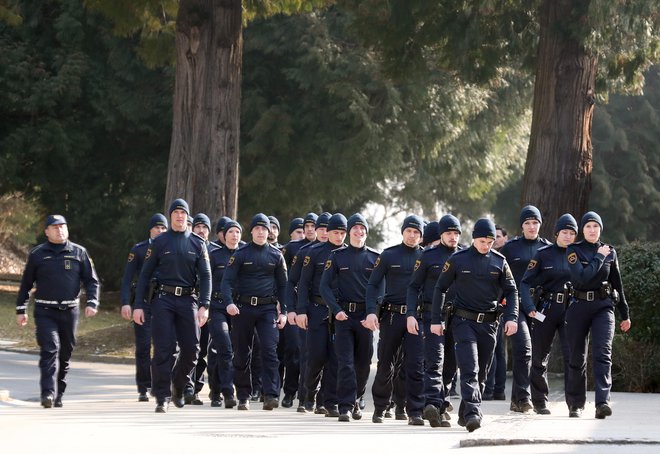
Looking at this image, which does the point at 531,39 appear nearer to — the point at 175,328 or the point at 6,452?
the point at 175,328

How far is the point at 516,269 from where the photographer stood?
1741 centimetres

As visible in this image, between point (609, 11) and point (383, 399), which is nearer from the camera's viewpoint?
point (383, 399)

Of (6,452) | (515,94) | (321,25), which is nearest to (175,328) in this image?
(6,452)

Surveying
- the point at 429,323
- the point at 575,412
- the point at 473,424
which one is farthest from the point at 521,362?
the point at 473,424

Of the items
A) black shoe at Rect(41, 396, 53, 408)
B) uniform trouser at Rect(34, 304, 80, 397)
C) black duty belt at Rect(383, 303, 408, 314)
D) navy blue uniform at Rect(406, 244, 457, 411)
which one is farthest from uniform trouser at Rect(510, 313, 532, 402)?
black shoe at Rect(41, 396, 53, 408)

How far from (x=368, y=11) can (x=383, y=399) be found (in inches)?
432

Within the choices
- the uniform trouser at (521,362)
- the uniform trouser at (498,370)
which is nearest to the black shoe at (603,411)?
the uniform trouser at (521,362)

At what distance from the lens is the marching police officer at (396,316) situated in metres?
15.4

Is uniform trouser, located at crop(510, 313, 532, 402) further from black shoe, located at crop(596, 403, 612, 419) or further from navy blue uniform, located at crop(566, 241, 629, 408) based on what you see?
black shoe, located at crop(596, 403, 612, 419)

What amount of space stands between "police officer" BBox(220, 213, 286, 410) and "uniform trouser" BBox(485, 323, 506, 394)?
312 cm

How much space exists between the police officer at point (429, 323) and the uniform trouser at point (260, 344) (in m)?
2.34

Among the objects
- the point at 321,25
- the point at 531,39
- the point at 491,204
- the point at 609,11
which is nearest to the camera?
the point at 609,11

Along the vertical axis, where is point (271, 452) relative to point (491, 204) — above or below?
below

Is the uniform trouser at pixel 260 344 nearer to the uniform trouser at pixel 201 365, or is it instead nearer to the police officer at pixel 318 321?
the police officer at pixel 318 321
